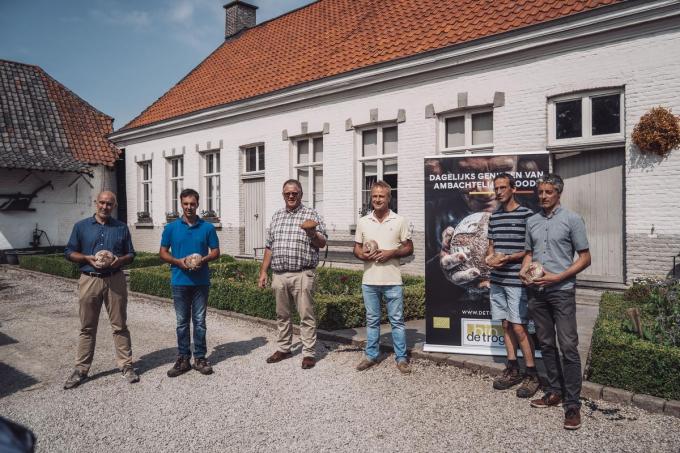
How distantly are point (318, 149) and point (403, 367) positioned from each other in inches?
342

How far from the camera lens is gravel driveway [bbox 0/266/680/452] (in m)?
4.04

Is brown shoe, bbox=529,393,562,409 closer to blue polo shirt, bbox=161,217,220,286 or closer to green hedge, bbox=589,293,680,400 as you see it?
green hedge, bbox=589,293,680,400

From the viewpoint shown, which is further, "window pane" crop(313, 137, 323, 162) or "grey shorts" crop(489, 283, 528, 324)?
"window pane" crop(313, 137, 323, 162)

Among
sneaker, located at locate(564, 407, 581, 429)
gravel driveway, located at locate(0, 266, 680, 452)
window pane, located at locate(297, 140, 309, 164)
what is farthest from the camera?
window pane, located at locate(297, 140, 309, 164)

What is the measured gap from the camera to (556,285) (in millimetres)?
4492

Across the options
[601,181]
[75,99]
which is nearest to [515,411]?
[601,181]

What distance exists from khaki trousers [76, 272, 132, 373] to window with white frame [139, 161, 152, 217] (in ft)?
48.0

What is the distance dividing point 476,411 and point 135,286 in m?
9.00

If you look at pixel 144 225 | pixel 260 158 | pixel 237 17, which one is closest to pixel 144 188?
pixel 144 225

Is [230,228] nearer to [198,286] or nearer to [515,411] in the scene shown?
[198,286]

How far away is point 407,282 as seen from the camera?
384 inches

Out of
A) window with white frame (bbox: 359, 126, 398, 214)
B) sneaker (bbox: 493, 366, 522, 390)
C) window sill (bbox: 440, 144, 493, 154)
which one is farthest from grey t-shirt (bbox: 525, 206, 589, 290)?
window with white frame (bbox: 359, 126, 398, 214)

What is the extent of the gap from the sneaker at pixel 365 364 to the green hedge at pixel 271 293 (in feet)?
4.31

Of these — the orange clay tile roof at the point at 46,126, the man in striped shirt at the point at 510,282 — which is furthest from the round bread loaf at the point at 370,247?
the orange clay tile roof at the point at 46,126
